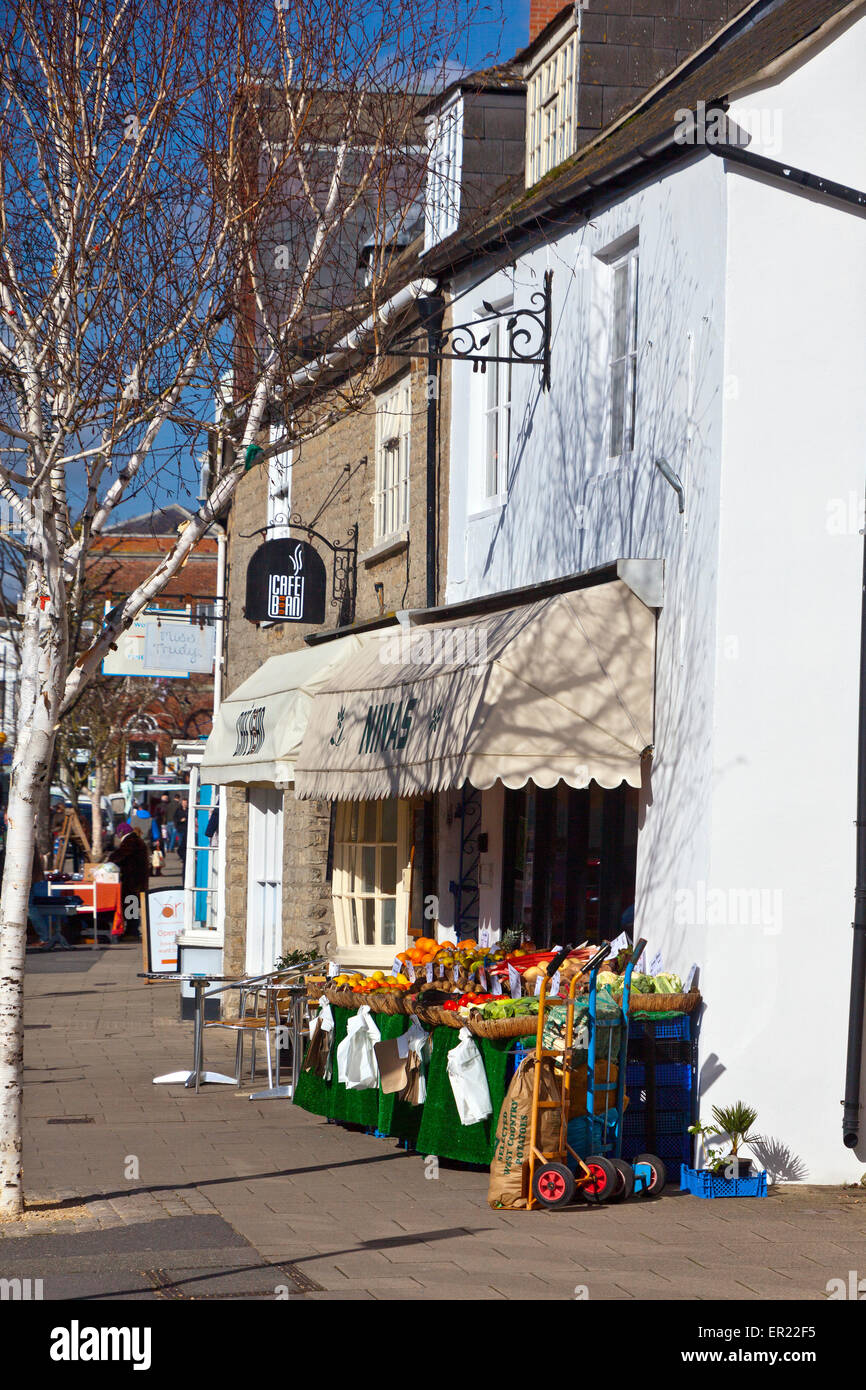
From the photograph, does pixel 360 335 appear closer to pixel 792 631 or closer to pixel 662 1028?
pixel 792 631

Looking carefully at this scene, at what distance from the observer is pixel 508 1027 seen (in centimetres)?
937

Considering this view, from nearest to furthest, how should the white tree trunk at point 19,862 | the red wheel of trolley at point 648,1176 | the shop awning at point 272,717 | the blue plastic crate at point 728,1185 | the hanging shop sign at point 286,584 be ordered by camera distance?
1. the white tree trunk at point 19,862
2. the red wheel of trolley at point 648,1176
3. the blue plastic crate at point 728,1185
4. the shop awning at point 272,717
5. the hanging shop sign at point 286,584

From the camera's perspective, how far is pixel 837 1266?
7.43 meters

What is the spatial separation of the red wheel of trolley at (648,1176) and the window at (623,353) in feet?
14.6

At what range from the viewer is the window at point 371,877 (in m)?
14.5

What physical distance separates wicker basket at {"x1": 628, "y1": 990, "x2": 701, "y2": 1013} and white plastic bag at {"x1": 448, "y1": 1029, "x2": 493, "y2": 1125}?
35.8 inches

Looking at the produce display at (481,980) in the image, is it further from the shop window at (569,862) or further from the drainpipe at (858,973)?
the drainpipe at (858,973)

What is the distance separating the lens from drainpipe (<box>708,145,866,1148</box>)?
9.30 metres

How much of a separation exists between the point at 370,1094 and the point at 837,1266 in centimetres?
426

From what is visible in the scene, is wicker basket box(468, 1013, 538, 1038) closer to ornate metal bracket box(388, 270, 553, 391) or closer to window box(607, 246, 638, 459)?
window box(607, 246, 638, 459)

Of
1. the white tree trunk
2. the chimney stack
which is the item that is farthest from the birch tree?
the chimney stack

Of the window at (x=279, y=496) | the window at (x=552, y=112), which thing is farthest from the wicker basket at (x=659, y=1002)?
the window at (x=279, y=496)

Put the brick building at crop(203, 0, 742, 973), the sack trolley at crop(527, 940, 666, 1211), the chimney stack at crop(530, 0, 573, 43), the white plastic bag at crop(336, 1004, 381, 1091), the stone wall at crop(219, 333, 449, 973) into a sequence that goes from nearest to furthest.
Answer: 1. the sack trolley at crop(527, 940, 666, 1211)
2. the white plastic bag at crop(336, 1004, 381, 1091)
3. the brick building at crop(203, 0, 742, 973)
4. the stone wall at crop(219, 333, 449, 973)
5. the chimney stack at crop(530, 0, 573, 43)

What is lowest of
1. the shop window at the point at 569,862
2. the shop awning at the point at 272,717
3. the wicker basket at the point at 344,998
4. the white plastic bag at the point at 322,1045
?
the white plastic bag at the point at 322,1045
